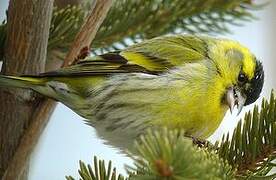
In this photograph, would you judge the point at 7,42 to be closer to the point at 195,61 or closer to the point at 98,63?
the point at 98,63

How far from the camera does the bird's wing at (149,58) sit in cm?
128

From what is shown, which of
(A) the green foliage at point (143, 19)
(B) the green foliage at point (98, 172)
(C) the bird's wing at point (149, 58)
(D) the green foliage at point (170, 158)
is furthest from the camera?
(C) the bird's wing at point (149, 58)

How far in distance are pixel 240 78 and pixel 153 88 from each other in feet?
0.77

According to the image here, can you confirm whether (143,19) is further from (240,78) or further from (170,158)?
(170,158)

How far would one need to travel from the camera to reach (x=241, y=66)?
4.56 ft

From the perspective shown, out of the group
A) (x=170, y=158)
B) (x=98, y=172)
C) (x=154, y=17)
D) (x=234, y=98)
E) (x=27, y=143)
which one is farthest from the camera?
(x=234, y=98)

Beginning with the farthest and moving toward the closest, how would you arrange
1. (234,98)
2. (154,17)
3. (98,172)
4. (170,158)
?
(234,98)
(154,17)
(98,172)
(170,158)

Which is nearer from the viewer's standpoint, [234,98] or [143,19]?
[143,19]

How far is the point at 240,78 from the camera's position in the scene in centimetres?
137

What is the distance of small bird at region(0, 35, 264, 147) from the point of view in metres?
1.21

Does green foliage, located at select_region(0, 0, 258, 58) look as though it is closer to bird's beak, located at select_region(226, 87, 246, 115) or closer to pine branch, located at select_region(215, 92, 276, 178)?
bird's beak, located at select_region(226, 87, 246, 115)

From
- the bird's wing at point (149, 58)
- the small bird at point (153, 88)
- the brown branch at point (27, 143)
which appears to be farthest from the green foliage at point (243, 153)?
the bird's wing at point (149, 58)

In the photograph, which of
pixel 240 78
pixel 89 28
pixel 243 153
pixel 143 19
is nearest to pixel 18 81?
pixel 89 28

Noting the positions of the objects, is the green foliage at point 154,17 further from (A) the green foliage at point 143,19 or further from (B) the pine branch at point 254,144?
(B) the pine branch at point 254,144
